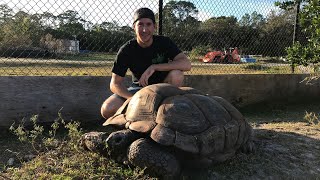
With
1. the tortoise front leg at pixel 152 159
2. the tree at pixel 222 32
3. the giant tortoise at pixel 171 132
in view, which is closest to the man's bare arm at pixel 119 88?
the giant tortoise at pixel 171 132

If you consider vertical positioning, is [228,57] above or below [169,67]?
below

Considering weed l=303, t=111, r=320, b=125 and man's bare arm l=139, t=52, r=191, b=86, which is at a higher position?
man's bare arm l=139, t=52, r=191, b=86

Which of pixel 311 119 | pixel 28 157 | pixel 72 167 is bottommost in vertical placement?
pixel 311 119

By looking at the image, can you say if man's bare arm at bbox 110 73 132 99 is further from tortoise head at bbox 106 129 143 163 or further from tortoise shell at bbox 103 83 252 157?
tortoise head at bbox 106 129 143 163

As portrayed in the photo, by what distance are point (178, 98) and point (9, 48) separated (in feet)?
11.9

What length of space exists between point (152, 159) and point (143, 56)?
5.26 ft

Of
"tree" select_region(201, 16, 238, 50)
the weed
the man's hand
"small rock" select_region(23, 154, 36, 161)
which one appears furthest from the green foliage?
"tree" select_region(201, 16, 238, 50)

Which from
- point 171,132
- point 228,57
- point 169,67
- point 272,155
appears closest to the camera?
point 171,132

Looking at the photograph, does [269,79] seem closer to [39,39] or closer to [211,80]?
[211,80]

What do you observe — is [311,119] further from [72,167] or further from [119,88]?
[72,167]

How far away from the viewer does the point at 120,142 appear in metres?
2.86

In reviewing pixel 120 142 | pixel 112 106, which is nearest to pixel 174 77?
pixel 112 106

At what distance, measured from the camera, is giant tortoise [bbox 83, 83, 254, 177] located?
9.19ft

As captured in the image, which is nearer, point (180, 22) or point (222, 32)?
point (180, 22)
